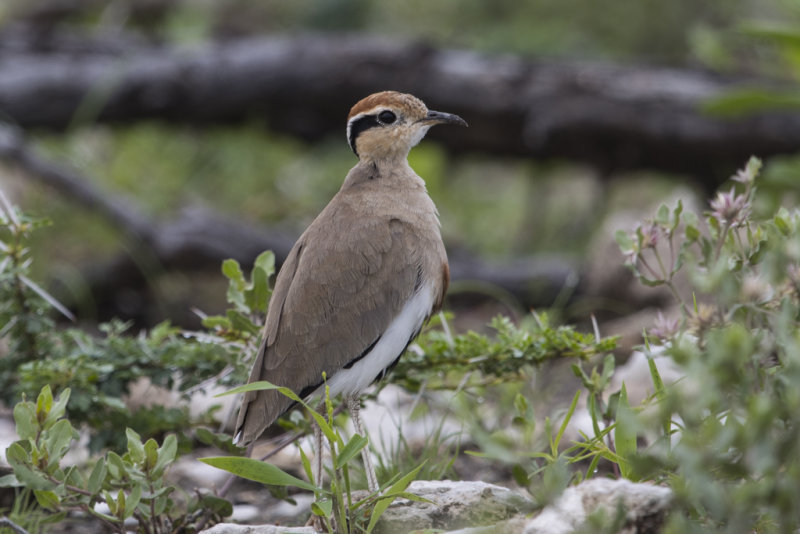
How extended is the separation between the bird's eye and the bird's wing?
56cm

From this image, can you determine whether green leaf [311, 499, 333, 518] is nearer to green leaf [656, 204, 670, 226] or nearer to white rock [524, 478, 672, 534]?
white rock [524, 478, 672, 534]

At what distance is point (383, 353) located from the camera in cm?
332

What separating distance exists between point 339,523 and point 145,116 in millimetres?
4923

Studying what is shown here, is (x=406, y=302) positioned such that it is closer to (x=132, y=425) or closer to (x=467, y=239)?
(x=132, y=425)

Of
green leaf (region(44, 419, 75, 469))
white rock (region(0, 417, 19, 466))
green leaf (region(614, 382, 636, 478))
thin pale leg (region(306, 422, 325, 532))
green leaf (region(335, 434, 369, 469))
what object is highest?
green leaf (region(614, 382, 636, 478))

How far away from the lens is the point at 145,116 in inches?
276

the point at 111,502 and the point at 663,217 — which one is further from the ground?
the point at 663,217

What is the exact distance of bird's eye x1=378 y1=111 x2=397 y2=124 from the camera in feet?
12.6

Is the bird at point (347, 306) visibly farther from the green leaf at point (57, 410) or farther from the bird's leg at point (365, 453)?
the green leaf at point (57, 410)

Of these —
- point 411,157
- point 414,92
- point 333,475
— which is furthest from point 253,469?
point 411,157

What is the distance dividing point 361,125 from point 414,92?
9.40 ft

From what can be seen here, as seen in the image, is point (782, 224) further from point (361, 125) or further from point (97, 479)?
point (97, 479)

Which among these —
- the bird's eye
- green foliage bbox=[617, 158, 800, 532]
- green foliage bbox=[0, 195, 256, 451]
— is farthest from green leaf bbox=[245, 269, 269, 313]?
green foliage bbox=[617, 158, 800, 532]

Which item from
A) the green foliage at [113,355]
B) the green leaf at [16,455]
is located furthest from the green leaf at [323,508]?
the green foliage at [113,355]
